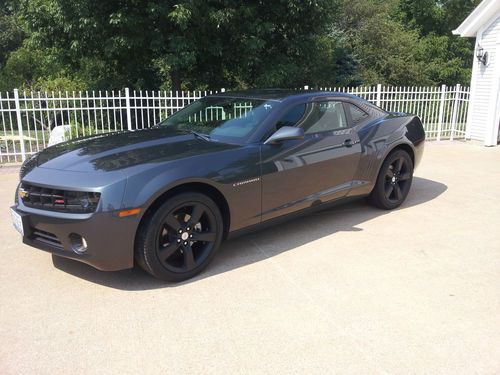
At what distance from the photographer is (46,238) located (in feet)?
12.0

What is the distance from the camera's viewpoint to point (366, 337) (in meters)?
3.09

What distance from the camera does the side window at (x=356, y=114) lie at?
17.7ft

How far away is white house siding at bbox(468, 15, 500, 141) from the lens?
39.0ft

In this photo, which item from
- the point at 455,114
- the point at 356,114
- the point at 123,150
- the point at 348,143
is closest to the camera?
the point at 123,150

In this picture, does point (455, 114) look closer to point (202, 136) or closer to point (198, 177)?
point (202, 136)

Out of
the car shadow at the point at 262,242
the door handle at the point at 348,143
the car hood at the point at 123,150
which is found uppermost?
the car hood at the point at 123,150

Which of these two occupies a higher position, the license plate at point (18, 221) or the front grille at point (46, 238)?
the license plate at point (18, 221)

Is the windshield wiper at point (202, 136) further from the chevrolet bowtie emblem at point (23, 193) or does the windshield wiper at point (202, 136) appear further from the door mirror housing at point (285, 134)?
the chevrolet bowtie emblem at point (23, 193)

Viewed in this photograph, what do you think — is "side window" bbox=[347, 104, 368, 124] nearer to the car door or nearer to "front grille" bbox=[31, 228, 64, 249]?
the car door

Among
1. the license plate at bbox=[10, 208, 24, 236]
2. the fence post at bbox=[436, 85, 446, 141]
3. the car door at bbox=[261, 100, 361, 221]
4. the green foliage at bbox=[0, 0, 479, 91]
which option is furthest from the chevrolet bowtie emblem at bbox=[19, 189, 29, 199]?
the fence post at bbox=[436, 85, 446, 141]

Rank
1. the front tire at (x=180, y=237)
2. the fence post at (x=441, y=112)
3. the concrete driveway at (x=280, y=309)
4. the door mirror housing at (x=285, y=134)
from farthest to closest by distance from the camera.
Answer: the fence post at (x=441, y=112) < the door mirror housing at (x=285, y=134) < the front tire at (x=180, y=237) < the concrete driveway at (x=280, y=309)

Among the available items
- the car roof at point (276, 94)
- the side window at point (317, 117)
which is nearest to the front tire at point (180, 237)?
the side window at point (317, 117)

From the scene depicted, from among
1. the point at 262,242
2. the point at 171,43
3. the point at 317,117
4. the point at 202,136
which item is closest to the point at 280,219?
the point at 262,242

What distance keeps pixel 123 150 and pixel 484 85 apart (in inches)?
448
